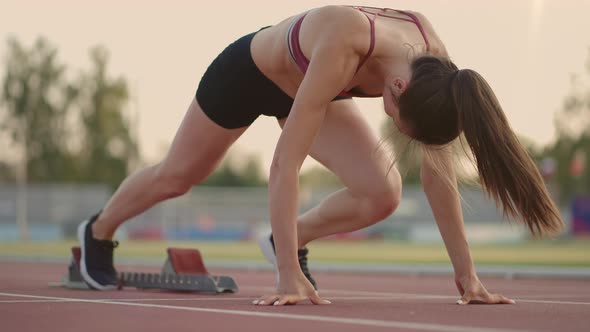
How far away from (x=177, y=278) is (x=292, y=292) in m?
1.72

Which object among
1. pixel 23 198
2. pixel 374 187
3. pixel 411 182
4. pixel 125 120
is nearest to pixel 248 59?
pixel 374 187

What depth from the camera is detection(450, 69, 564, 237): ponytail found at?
4.71 metres

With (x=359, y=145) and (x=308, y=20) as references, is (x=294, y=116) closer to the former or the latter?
(x=308, y=20)

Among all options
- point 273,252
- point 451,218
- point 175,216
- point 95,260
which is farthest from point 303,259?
point 175,216

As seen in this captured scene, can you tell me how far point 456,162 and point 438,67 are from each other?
625 mm

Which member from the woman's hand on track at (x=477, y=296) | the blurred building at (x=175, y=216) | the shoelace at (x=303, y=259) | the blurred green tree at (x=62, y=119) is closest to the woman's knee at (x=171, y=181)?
the shoelace at (x=303, y=259)

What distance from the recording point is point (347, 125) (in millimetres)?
5957

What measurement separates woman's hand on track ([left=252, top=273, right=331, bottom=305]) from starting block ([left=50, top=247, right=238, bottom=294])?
140 centimetres

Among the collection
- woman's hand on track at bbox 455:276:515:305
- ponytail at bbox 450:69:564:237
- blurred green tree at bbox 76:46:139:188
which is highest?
ponytail at bbox 450:69:564:237

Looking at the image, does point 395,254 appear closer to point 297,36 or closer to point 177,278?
point 177,278

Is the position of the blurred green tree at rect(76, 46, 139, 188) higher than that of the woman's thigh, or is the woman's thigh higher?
the woman's thigh

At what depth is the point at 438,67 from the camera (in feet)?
15.9

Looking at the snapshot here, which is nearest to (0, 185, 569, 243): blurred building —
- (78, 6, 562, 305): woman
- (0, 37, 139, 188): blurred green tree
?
(0, 37, 139, 188): blurred green tree

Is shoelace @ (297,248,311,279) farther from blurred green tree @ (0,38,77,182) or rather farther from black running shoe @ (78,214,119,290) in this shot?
blurred green tree @ (0,38,77,182)
